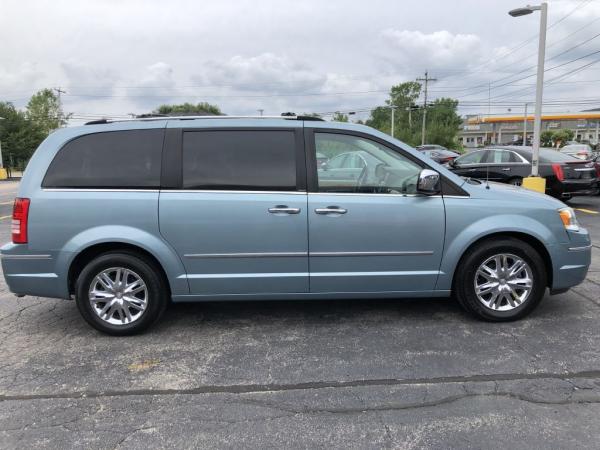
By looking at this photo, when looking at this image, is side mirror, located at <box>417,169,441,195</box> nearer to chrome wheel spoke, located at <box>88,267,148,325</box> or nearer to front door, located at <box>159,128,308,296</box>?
front door, located at <box>159,128,308,296</box>

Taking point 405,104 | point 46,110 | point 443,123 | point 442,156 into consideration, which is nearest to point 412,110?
point 405,104

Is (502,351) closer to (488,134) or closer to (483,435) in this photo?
(483,435)

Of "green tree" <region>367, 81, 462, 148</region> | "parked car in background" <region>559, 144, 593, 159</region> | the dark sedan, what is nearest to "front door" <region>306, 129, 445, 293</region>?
the dark sedan

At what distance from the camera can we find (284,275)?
411 cm

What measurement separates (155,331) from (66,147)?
1.73 meters

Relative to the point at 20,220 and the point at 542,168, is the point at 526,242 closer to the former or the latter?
the point at 20,220

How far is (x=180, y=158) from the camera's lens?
4.08m

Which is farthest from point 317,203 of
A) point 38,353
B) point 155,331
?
point 38,353

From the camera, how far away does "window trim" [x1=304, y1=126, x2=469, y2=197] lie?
409 cm

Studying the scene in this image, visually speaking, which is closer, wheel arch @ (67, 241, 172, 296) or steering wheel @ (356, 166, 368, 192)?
wheel arch @ (67, 241, 172, 296)

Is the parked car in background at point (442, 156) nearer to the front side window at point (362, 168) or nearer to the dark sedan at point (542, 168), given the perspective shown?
the dark sedan at point (542, 168)

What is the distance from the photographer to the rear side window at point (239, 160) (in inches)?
160

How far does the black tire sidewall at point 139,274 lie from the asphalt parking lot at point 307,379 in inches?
4.5

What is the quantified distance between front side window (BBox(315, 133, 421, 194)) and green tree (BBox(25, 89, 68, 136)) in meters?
68.4
